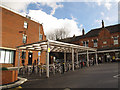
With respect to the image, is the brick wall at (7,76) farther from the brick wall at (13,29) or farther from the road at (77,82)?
the brick wall at (13,29)

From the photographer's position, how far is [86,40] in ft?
109

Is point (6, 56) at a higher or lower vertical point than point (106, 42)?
Result: lower

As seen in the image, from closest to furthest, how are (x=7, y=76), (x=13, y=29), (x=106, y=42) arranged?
(x=7, y=76)
(x=13, y=29)
(x=106, y=42)

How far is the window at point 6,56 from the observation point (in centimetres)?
1742

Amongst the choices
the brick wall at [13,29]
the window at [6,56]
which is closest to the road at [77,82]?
the window at [6,56]

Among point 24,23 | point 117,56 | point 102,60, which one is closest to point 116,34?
point 117,56

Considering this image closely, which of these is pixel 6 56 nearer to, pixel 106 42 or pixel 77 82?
pixel 77 82

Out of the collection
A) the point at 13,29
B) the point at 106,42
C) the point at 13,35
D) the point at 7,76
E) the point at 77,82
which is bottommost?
the point at 77,82

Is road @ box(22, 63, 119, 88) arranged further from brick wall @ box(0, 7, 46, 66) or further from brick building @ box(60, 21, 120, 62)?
brick building @ box(60, 21, 120, 62)

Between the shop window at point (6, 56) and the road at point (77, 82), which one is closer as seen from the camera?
the road at point (77, 82)

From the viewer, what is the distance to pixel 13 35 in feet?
64.3

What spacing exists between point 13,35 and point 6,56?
429 centimetres

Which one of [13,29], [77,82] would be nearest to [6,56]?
[13,29]

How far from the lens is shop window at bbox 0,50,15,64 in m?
17.4
